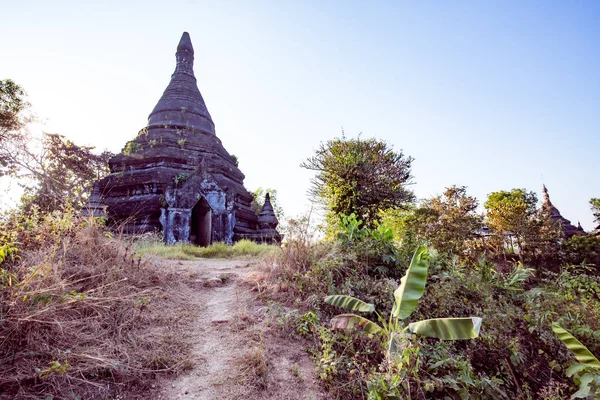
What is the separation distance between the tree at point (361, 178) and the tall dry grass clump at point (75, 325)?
4.72m

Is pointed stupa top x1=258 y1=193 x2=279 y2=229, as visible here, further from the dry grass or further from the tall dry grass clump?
the tall dry grass clump

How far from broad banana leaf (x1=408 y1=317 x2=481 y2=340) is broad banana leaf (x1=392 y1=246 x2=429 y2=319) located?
0.17 meters

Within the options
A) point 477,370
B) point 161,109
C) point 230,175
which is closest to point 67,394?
point 477,370

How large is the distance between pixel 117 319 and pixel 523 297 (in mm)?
5615

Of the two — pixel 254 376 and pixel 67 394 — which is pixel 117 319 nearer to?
pixel 67 394

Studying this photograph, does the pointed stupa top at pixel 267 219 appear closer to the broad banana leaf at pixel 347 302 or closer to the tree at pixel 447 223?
the tree at pixel 447 223

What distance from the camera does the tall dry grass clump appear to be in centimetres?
221

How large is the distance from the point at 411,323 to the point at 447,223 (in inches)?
426

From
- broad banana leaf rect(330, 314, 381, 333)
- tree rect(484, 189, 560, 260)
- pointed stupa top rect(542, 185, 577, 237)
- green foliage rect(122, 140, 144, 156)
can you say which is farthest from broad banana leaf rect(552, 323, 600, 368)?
pointed stupa top rect(542, 185, 577, 237)

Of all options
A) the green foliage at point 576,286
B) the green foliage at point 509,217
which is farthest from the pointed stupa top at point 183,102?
the green foliage at point 509,217

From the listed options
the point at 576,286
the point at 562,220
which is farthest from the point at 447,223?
the point at 562,220

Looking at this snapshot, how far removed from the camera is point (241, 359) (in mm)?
2754

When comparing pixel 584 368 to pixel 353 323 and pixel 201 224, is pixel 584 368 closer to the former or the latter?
pixel 353 323

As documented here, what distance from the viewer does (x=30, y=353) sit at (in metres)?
2.25
